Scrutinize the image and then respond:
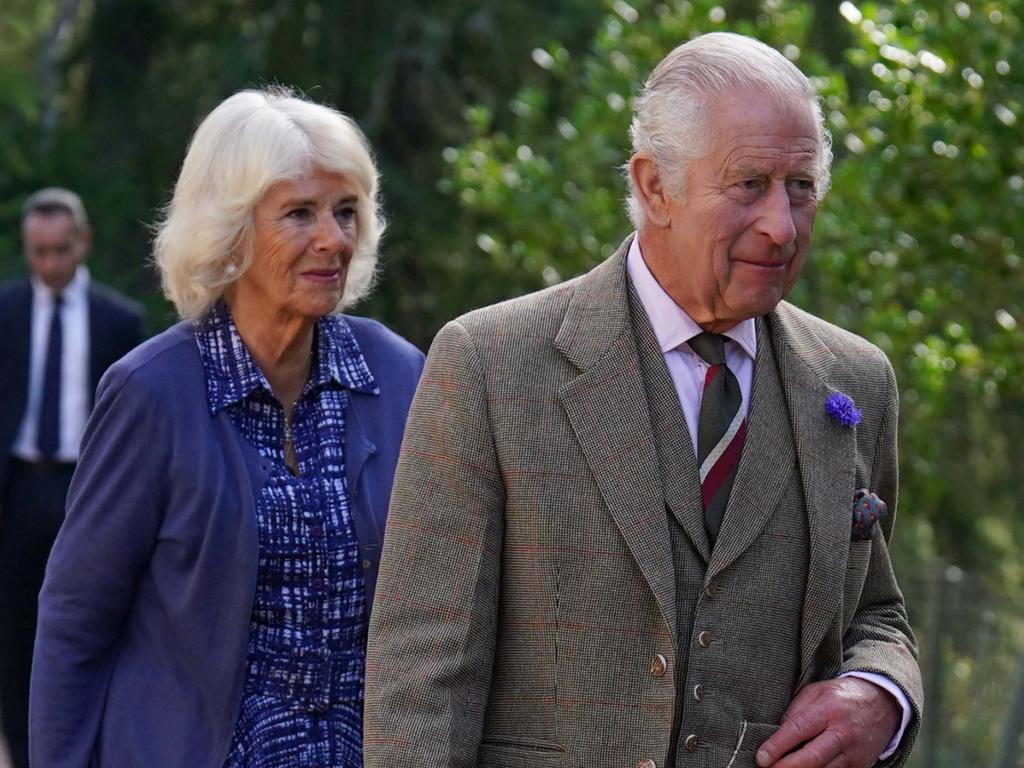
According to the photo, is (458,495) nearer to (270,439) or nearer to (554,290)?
(554,290)

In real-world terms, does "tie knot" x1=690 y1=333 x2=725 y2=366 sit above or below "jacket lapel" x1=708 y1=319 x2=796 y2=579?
above

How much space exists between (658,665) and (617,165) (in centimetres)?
696

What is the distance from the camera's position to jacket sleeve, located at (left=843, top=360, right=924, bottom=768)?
305 centimetres

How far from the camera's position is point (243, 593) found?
12.1 ft

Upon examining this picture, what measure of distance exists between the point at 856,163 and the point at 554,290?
14.8 ft

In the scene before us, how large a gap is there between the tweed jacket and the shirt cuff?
0.02 meters

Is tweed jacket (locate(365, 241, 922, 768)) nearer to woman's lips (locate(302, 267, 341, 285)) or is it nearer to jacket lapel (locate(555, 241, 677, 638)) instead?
jacket lapel (locate(555, 241, 677, 638))

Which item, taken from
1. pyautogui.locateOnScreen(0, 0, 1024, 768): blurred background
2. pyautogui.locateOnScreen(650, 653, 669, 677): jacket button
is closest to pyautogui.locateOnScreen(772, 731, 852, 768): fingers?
pyautogui.locateOnScreen(650, 653, 669, 677): jacket button

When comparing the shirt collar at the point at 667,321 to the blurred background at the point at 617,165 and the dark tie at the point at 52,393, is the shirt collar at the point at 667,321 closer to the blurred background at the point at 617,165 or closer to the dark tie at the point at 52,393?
the blurred background at the point at 617,165

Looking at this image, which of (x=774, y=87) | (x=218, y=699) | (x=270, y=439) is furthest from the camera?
(x=270, y=439)

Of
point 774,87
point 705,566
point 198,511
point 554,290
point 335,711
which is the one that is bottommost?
point 335,711

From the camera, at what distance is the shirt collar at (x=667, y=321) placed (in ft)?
9.90

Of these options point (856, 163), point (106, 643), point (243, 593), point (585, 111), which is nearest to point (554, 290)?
point (243, 593)

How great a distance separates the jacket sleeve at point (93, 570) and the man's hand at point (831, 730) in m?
1.40
